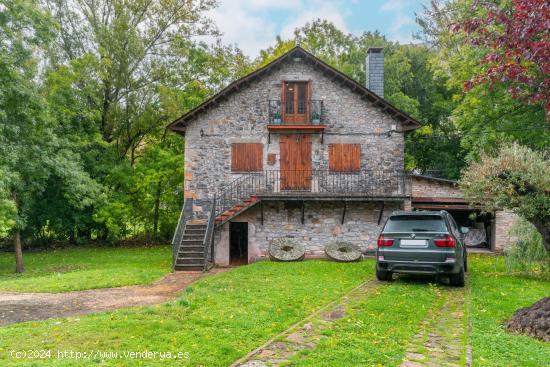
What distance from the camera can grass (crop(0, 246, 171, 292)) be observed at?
37.4ft

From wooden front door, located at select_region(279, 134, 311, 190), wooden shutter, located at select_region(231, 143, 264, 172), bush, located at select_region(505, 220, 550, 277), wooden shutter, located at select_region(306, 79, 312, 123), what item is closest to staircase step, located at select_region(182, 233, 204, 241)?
wooden shutter, located at select_region(231, 143, 264, 172)

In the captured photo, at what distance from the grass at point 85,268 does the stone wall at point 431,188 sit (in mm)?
12007

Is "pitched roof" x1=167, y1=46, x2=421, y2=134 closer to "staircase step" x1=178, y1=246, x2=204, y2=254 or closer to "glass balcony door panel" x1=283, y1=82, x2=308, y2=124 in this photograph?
"glass balcony door panel" x1=283, y1=82, x2=308, y2=124

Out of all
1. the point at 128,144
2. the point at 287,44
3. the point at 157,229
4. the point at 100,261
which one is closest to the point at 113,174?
the point at 128,144

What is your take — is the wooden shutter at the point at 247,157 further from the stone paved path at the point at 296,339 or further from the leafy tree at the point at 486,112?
the stone paved path at the point at 296,339

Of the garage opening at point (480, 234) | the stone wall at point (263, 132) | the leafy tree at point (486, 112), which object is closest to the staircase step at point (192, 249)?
the stone wall at point (263, 132)

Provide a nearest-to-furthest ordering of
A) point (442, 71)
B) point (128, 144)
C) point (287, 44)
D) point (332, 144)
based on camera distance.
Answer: point (332, 144)
point (442, 71)
point (128, 144)
point (287, 44)

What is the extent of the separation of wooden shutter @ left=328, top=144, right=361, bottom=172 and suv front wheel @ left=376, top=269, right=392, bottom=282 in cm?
706

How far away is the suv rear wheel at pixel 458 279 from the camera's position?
9695 millimetres

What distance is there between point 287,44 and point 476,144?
16394 mm

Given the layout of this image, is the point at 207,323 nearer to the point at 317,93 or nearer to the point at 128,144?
the point at 317,93

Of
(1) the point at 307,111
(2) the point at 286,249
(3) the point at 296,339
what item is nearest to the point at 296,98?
(1) the point at 307,111

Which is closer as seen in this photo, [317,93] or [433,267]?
[433,267]

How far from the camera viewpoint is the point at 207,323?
252 inches
